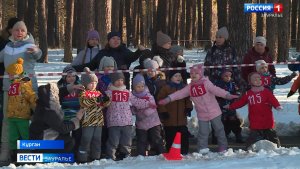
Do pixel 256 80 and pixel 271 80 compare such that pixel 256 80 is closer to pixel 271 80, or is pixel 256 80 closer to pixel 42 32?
pixel 271 80

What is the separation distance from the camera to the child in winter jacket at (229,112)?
8.60 metres

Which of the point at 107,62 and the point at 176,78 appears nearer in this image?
the point at 107,62

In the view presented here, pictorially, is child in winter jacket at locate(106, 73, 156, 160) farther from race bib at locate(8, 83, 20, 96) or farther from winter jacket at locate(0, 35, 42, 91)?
race bib at locate(8, 83, 20, 96)

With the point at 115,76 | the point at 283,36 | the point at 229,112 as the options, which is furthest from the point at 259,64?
the point at 283,36

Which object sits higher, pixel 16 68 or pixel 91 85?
pixel 16 68

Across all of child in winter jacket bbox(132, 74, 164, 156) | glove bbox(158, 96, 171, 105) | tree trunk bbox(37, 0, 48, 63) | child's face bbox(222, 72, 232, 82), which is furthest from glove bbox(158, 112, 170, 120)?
tree trunk bbox(37, 0, 48, 63)

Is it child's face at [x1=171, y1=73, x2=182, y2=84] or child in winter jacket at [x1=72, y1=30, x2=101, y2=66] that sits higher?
child in winter jacket at [x1=72, y1=30, x2=101, y2=66]

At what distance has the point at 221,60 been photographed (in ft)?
28.6

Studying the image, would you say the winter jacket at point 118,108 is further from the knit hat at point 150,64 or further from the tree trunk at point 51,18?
the tree trunk at point 51,18

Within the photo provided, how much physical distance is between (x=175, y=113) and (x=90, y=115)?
1.36 metres

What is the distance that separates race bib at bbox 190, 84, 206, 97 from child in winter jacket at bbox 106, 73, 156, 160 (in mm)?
910

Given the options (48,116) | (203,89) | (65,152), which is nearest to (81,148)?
(65,152)

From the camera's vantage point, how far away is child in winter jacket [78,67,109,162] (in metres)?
7.18

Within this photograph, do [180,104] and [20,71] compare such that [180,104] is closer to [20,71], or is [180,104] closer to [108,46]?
[108,46]
